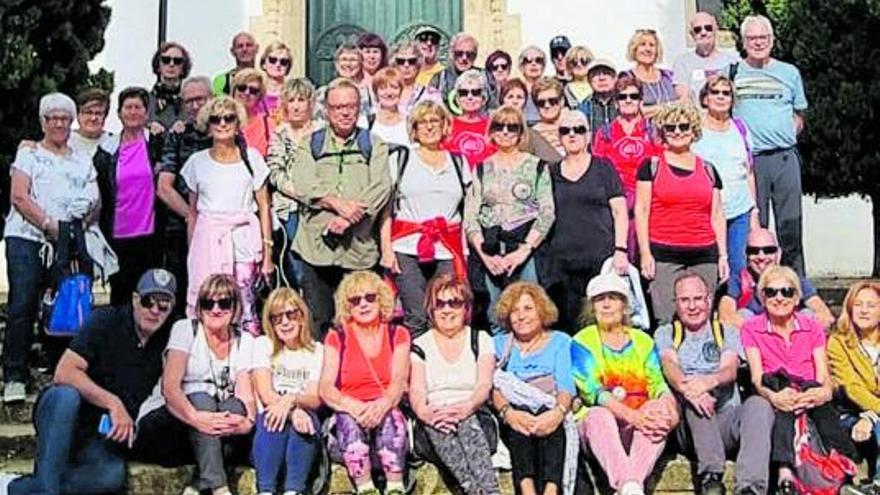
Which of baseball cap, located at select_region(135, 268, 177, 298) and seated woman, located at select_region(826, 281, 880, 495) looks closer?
baseball cap, located at select_region(135, 268, 177, 298)

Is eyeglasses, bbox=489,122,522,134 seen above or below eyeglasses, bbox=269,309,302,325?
above

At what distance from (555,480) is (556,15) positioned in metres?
6.28

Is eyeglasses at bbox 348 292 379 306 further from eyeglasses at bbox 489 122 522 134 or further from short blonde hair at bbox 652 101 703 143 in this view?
short blonde hair at bbox 652 101 703 143

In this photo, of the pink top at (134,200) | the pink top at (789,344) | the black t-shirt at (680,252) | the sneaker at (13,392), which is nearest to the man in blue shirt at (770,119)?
the black t-shirt at (680,252)

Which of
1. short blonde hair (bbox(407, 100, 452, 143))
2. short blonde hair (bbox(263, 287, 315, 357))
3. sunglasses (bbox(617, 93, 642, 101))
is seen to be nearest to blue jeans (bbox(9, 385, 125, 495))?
short blonde hair (bbox(263, 287, 315, 357))

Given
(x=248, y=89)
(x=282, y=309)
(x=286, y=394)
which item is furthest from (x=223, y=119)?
(x=286, y=394)

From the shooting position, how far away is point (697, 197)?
665cm

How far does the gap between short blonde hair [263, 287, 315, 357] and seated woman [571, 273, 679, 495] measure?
119 centimetres

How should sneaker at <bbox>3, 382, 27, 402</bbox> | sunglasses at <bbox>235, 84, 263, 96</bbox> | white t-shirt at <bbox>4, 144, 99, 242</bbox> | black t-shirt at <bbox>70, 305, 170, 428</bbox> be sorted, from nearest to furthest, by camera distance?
black t-shirt at <bbox>70, 305, 170, 428</bbox> → sneaker at <bbox>3, 382, 27, 402</bbox> → white t-shirt at <bbox>4, 144, 99, 242</bbox> → sunglasses at <bbox>235, 84, 263, 96</bbox>

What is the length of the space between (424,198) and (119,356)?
5.24ft

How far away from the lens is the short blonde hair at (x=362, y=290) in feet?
19.6

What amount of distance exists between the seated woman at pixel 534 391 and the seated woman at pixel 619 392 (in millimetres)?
109

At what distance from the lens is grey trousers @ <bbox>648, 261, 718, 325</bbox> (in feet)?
21.7

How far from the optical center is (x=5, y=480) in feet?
20.4
